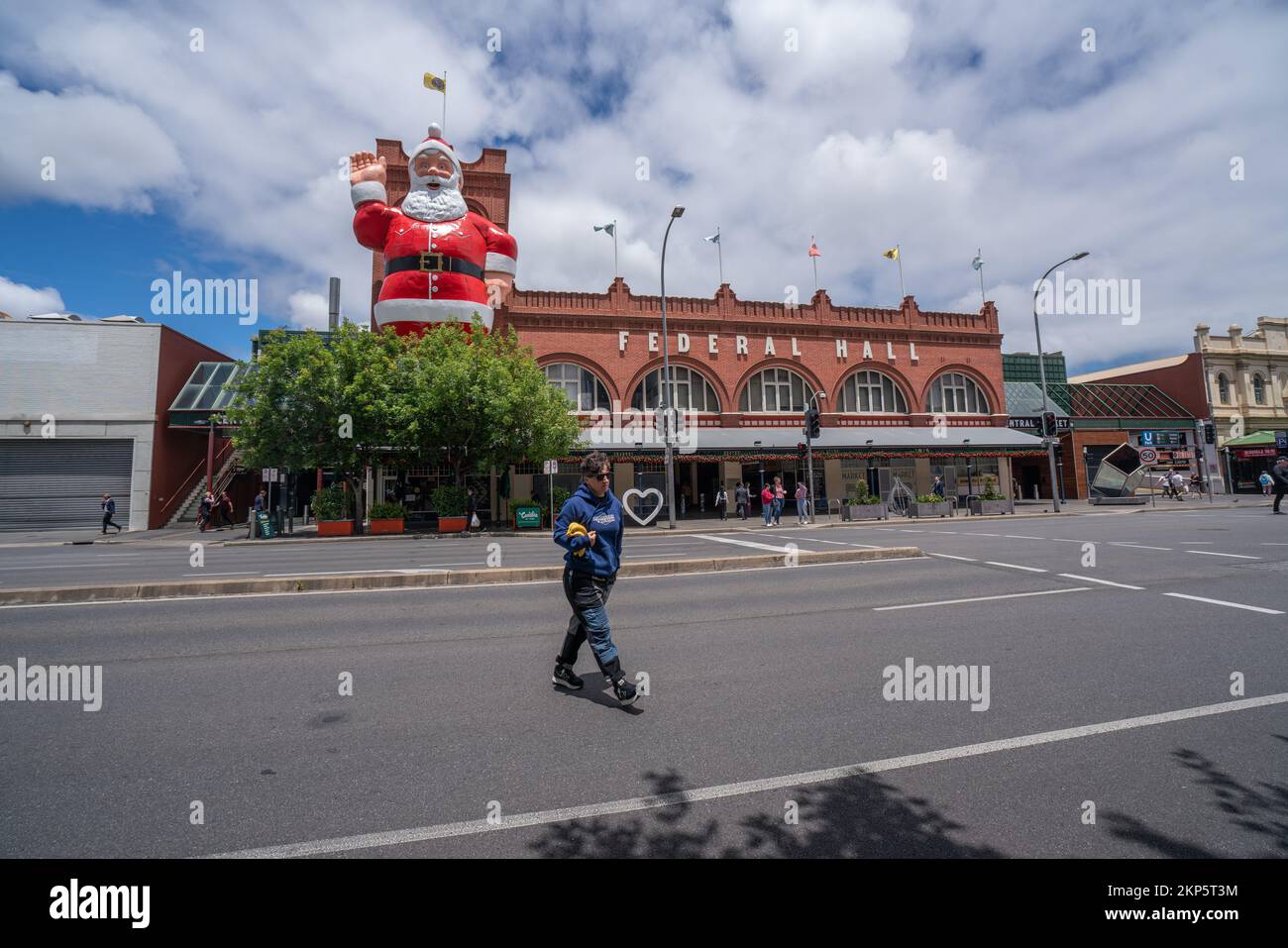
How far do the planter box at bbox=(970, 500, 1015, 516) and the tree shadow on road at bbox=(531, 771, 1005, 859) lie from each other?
27.9 meters

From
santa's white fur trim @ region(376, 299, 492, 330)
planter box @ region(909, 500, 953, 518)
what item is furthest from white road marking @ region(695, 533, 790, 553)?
santa's white fur trim @ region(376, 299, 492, 330)

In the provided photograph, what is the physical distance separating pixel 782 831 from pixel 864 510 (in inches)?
973

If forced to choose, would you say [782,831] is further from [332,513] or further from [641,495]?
[641,495]

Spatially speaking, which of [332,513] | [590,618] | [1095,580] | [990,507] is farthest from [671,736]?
[990,507]

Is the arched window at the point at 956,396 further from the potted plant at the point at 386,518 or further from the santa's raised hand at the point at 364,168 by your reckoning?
the santa's raised hand at the point at 364,168

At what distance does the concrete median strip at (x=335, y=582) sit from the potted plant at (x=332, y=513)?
13.7m

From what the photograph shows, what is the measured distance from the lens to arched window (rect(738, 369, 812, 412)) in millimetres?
31000

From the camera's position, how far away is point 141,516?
26.5m

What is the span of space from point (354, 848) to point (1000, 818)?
9.44ft

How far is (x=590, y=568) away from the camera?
4578 millimetres

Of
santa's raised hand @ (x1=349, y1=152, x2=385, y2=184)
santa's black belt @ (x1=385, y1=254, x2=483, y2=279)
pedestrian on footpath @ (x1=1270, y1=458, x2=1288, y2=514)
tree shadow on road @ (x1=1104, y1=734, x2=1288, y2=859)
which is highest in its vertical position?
santa's raised hand @ (x1=349, y1=152, x2=385, y2=184)

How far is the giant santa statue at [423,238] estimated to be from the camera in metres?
24.0

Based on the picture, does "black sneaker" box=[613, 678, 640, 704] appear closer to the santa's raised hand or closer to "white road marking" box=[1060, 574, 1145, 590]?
"white road marking" box=[1060, 574, 1145, 590]

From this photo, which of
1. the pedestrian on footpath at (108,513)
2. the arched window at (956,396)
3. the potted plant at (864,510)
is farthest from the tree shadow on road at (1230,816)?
the arched window at (956,396)
